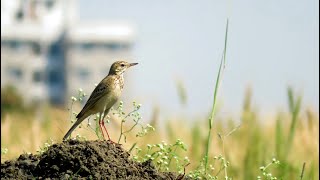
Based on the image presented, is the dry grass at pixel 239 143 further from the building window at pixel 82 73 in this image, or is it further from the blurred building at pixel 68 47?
the building window at pixel 82 73

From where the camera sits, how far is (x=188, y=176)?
5652 millimetres

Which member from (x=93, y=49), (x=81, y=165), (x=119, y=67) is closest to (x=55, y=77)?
(x=93, y=49)

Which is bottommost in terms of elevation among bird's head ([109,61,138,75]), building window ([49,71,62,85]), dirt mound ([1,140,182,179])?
dirt mound ([1,140,182,179])

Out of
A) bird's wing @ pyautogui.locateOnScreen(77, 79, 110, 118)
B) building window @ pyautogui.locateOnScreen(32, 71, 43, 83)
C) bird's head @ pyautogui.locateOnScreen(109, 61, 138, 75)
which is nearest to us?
bird's wing @ pyautogui.locateOnScreen(77, 79, 110, 118)

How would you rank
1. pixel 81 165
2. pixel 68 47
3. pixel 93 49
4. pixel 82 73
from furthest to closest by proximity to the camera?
pixel 68 47
pixel 93 49
pixel 82 73
pixel 81 165

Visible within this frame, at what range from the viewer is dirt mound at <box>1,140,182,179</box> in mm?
5348

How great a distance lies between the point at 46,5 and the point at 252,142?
92107 mm

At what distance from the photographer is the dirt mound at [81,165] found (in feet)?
17.5

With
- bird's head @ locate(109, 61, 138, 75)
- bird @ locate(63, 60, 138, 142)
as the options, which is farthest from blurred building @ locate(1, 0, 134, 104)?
bird @ locate(63, 60, 138, 142)

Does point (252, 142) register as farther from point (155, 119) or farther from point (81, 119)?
point (81, 119)

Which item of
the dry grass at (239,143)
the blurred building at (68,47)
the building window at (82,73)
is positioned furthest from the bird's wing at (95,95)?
the building window at (82,73)

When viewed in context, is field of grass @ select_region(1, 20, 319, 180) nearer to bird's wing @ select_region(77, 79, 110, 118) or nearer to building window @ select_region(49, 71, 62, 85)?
bird's wing @ select_region(77, 79, 110, 118)

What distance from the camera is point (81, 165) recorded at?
5.34 meters

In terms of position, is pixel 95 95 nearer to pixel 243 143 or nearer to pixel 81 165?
pixel 81 165
